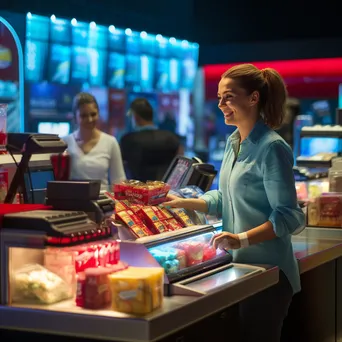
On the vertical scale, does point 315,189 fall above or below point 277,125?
below

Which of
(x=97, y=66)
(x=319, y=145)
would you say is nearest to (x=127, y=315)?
(x=319, y=145)

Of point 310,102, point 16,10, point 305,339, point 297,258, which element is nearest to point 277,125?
point 297,258

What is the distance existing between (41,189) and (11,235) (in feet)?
3.78

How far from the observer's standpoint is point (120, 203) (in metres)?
3.42

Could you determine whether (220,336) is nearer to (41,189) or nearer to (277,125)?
(277,125)

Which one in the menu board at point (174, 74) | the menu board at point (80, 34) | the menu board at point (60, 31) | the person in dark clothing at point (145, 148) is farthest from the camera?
the menu board at point (174, 74)

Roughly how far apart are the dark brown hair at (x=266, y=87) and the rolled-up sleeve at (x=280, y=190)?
0.67ft

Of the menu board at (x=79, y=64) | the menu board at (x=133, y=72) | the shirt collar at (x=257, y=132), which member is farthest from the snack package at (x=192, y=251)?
the menu board at (x=133, y=72)

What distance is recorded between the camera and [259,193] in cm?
339

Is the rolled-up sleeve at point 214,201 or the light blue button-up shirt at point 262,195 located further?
the rolled-up sleeve at point 214,201

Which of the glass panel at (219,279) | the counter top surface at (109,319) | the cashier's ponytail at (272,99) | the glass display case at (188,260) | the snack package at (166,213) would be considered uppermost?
the cashier's ponytail at (272,99)

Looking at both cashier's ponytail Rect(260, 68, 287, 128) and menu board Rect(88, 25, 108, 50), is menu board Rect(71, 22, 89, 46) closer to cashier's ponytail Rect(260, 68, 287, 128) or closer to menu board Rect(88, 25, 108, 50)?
menu board Rect(88, 25, 108, 50)

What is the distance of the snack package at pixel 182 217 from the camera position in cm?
357

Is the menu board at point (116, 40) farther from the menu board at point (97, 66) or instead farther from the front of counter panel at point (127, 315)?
the front of counter panel at point (127, 315)
